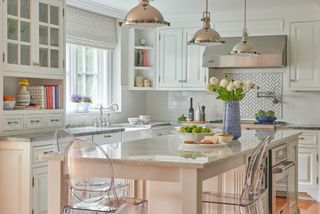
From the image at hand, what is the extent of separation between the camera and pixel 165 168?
2859mm

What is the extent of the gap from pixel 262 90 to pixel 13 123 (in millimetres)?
3716

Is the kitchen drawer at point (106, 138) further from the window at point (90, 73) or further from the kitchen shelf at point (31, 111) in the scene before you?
the window at point (90, 73)

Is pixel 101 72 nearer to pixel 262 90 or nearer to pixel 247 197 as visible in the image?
pixel 262 90

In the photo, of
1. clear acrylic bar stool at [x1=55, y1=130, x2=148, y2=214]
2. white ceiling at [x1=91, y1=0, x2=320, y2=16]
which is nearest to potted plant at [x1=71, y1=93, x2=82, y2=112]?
white ceiling at [x1=91, y1=0, x2=320, y2=16]

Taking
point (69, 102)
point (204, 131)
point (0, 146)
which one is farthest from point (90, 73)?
point (204, 131)

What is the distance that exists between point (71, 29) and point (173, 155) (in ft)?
11.7

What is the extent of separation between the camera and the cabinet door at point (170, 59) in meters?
7.48

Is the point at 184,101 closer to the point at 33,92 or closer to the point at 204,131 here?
the point at 33,92

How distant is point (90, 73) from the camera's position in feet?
22.7

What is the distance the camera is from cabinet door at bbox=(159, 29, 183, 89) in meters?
7.48

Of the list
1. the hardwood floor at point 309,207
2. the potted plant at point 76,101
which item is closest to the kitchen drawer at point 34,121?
the potted plant at point 76,101

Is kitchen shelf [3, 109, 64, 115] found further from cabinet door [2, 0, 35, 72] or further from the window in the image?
the window

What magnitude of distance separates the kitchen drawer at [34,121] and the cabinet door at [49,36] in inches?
18.2

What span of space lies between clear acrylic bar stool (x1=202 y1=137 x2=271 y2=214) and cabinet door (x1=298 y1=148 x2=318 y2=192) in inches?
121
